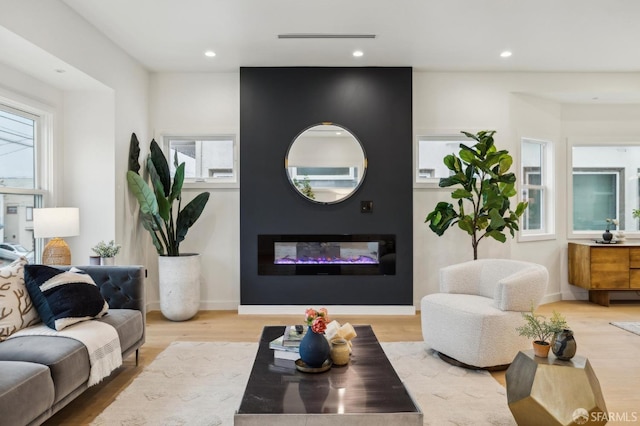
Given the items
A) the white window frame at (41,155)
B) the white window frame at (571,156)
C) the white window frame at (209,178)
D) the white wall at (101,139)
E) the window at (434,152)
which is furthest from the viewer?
the white window frame at (571,156)

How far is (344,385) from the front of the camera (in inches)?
78.8

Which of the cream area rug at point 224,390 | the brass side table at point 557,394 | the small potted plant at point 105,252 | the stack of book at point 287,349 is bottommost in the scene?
the cream area rug at point 224,390

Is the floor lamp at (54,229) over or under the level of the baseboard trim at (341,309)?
over

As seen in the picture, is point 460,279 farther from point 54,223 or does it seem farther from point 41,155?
point 41,155

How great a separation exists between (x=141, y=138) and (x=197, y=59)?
111 centimetres

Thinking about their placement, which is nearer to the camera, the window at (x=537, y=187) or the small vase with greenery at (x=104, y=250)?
the small vase with greenery at (x=104, y=250)

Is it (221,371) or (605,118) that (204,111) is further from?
(605,118)

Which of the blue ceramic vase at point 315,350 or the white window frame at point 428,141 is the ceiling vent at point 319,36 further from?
the blue ceramic vase at point 315,350

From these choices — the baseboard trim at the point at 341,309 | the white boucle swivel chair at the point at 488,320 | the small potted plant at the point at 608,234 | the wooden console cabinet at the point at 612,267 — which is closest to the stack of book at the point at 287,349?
the white boucle swivel chair at the point at 488,320

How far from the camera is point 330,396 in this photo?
1.89 meters

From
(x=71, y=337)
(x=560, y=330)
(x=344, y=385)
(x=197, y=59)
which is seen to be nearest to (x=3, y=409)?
(x=71, y=337)

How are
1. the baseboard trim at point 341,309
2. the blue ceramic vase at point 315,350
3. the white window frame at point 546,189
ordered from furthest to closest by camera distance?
the white window frame at point 546,189, the baseboard trim at point 341,309, the blue ceramic vase at point 315,350

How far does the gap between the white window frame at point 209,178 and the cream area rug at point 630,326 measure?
4.38 metres

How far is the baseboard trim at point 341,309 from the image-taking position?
484 centimetres
